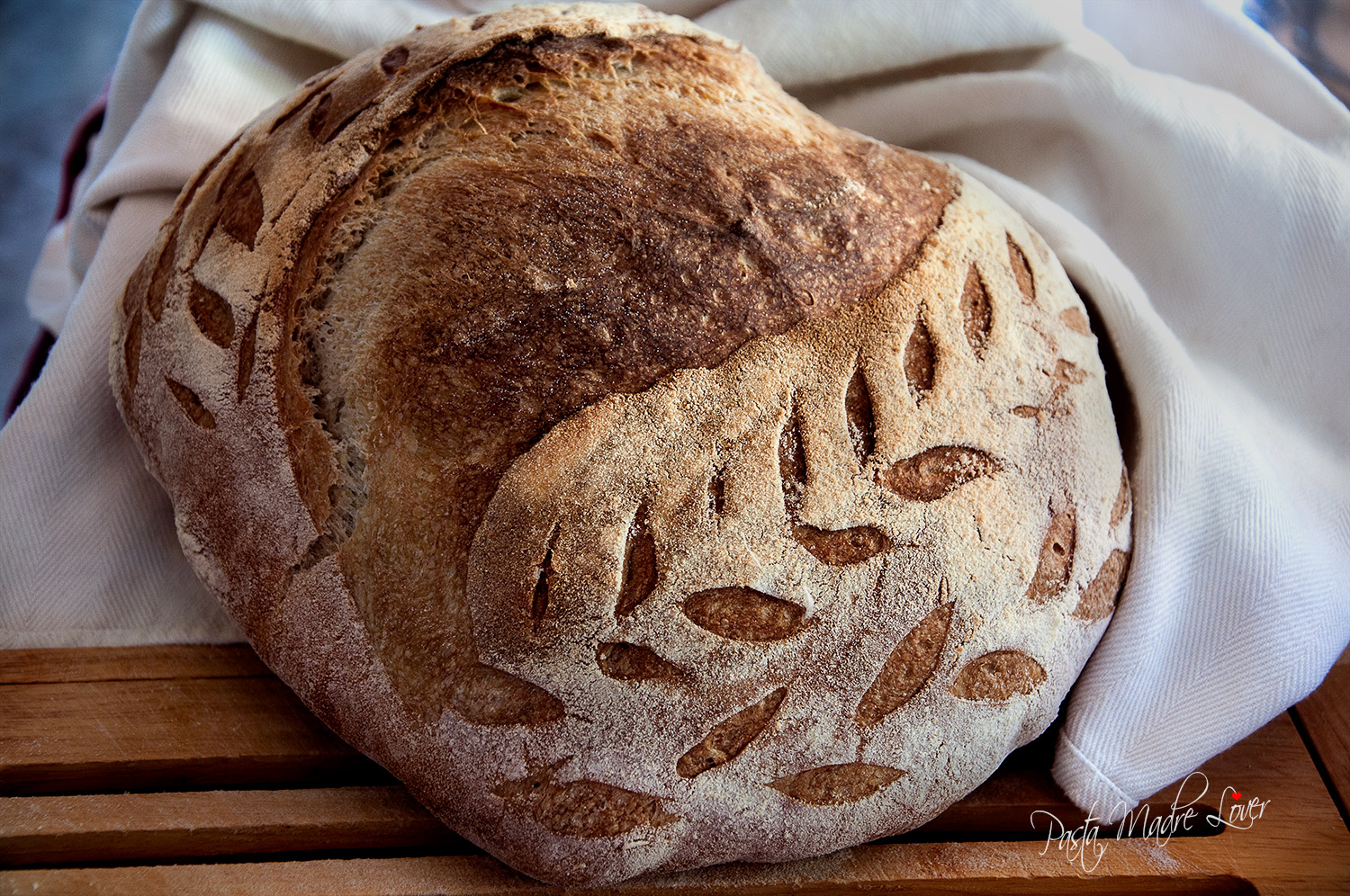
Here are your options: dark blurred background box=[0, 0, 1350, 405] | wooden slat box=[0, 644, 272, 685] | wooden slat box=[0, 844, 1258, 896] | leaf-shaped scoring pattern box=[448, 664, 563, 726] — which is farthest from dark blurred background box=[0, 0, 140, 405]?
leaf-shaped scoring pattern box=[448, 664, 563, 726]

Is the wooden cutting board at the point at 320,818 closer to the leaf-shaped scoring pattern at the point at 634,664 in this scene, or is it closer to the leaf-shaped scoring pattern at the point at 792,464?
the leaf-shaped scoring pattern at the point at 634,664

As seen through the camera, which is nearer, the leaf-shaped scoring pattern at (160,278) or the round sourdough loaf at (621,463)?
the round sourdough loaf at (621,463)

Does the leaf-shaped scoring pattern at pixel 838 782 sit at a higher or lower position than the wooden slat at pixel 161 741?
higher

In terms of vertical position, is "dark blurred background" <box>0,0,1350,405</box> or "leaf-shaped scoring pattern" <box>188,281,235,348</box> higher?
"leaf-shaped scoring pattern" <box>188,281,235,348</box>

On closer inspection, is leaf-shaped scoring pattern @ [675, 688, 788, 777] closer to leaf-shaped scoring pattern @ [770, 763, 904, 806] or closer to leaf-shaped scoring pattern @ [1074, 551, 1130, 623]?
leaf-shaped scoring pattern @ [770, 763, 904, 806]

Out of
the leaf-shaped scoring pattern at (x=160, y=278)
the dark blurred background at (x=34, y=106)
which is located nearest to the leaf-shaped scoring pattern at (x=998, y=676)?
the leaf-shaped scoring pattern at (x=160, y=278)

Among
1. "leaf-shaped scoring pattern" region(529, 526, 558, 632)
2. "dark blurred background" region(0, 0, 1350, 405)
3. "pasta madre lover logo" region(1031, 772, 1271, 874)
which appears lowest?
"dark blurred background" region(0, 0, 1350, 405)

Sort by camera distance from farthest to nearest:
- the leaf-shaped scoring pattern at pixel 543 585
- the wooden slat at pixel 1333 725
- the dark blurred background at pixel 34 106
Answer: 1. the dark blurred background at pixel 34 106
2. the wooden slat at pixel 1333 725
3. the leaf-shaped scoring pattern at pixel 543 585
